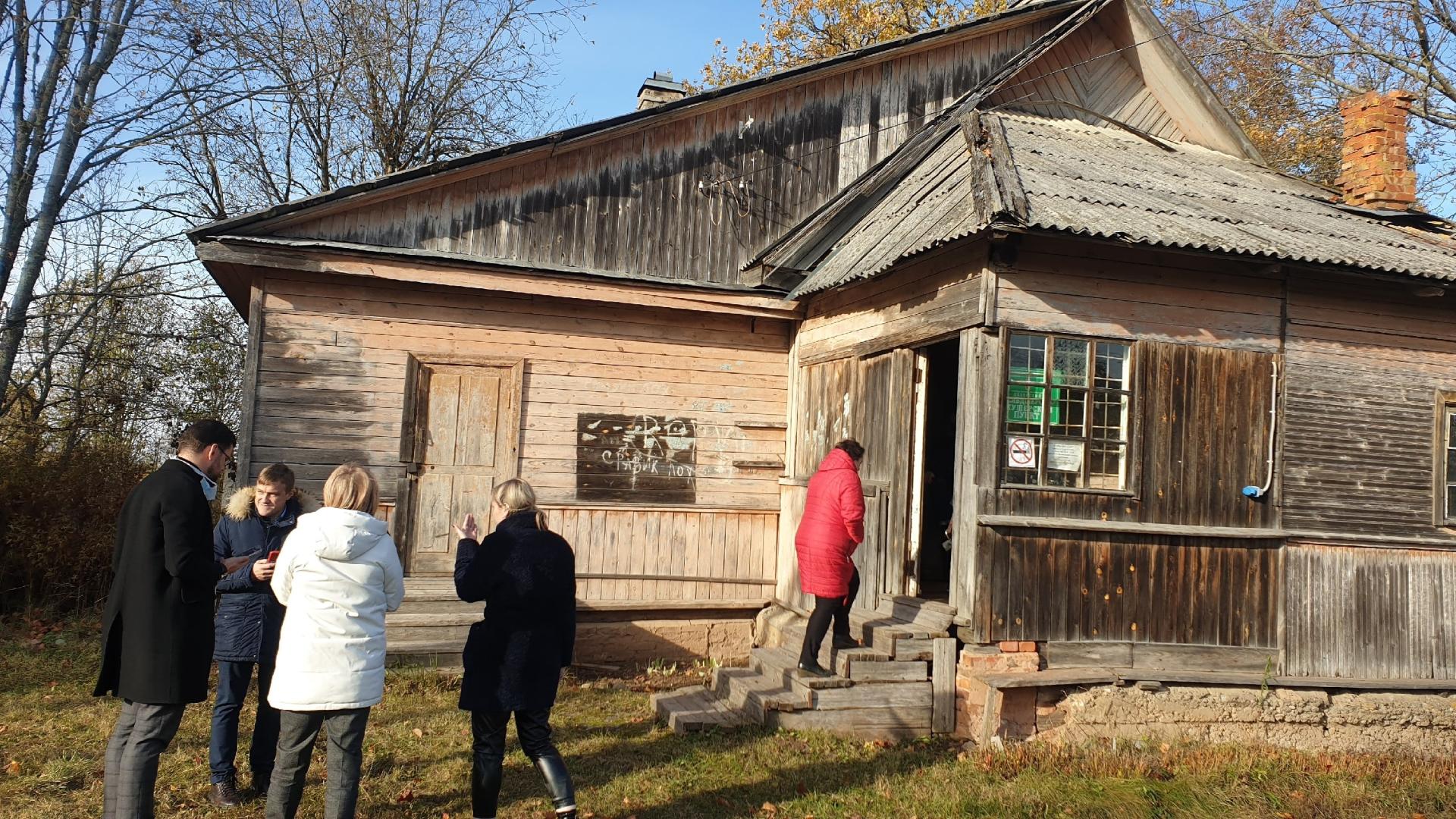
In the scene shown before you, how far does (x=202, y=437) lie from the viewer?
5.03 m

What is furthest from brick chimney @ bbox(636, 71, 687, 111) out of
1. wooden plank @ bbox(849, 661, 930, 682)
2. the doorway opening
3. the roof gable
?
wooden plank @ bbox(849, 661, 930, 682)

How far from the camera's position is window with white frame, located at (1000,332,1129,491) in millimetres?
7691

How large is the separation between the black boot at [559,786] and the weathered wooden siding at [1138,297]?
468cm

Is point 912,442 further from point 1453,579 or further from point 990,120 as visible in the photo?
point 1453,579

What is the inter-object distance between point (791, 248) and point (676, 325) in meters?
1.50

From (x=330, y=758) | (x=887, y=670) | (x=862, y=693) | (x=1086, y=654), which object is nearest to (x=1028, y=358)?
(x=1086, y=654)

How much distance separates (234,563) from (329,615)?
1.26 m

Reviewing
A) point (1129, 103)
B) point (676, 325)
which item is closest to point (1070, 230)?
point (676, 325)

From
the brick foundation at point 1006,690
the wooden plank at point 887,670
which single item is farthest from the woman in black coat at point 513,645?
the brick foundation at point 1006,690

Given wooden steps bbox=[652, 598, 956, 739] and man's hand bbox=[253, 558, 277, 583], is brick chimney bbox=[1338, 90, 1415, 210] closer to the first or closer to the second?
wooden steps bbox=[652, 598, 956, 739]

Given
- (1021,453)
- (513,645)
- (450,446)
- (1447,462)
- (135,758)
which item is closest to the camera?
(135,758)

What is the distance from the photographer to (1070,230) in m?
7.09

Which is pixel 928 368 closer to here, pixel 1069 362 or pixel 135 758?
pixel 1069 362

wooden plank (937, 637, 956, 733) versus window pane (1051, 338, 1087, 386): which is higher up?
window pane (1051, 338, 1087, 386)
